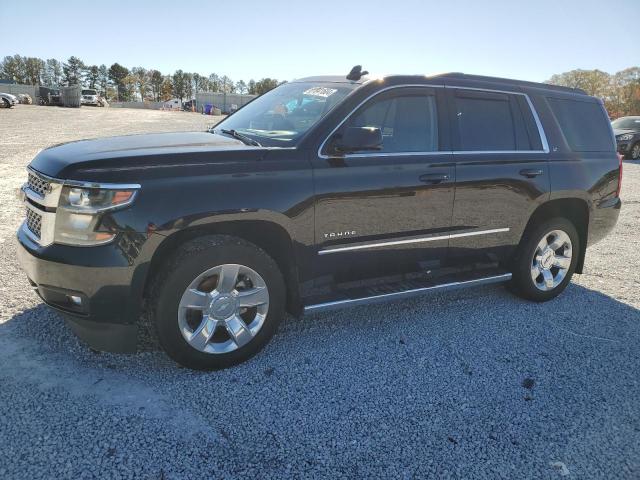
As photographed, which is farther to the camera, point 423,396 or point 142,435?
point 423,396

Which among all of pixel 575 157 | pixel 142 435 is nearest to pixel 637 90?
pixel 575 157

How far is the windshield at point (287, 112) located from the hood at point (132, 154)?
289 millimetres

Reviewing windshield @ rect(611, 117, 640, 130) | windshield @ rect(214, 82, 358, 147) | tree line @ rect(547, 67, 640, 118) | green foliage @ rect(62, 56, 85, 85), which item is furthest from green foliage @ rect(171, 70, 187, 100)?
windshield @ rect(214, 82, 358, 147)

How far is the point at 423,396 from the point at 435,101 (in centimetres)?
224

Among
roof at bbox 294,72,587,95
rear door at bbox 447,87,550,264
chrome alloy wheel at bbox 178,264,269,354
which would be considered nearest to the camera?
chrome alloy wheel at bbox 178,264,269,354

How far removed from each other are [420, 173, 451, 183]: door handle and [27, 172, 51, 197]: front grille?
2497 mm

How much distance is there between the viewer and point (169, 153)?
294 centimetres

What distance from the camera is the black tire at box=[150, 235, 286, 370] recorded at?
2.91 meters

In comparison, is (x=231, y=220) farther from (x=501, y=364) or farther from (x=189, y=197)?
(x=501, y=364)

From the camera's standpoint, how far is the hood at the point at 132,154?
2.78 metres

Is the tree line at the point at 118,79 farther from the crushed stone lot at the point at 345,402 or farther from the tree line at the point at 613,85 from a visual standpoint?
the crushed stone lot at the point at 345,402

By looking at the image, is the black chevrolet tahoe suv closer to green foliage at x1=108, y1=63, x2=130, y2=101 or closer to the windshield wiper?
the windshield wiper

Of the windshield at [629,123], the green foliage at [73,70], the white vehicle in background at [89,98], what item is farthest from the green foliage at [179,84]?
the windshield at [629,123]

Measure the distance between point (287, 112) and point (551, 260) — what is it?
2.85 meters
